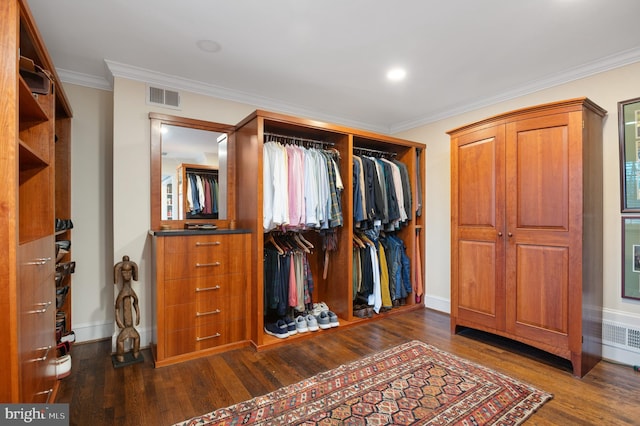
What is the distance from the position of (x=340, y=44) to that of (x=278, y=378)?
2463mm

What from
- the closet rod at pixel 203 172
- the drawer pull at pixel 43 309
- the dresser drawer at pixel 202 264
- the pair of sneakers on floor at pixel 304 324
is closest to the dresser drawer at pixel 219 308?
the dresser drawer at pixel 202 264

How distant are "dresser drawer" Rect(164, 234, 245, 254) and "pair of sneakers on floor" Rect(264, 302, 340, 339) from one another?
804 millimetres

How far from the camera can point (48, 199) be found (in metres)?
1.90

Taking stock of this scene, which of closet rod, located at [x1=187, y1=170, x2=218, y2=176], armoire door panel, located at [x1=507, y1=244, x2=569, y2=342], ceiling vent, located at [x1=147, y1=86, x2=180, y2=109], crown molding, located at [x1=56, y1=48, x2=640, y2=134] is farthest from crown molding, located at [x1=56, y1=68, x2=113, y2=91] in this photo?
armoire door panel, located at [x1=507, y1=244, x2=569, y2=342]

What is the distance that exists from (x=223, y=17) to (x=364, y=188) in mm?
1935

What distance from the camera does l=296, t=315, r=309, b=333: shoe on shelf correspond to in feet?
9.45

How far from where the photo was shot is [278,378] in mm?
2160

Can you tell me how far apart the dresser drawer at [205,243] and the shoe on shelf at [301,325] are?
0.88 meters

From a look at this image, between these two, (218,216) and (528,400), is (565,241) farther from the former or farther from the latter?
(218,216)

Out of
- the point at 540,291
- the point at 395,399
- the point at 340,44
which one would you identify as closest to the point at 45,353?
the point at 395,399

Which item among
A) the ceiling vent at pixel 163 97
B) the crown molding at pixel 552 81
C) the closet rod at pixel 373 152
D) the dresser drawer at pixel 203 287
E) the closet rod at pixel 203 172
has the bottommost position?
the dresser drawer at pixel 203 287

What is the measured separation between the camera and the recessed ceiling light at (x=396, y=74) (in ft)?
8.86

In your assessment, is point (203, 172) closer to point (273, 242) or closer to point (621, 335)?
point (273, 242)

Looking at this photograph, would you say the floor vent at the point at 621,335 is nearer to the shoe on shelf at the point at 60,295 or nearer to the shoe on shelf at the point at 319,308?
the shoe on shelf at the point at 319,308
